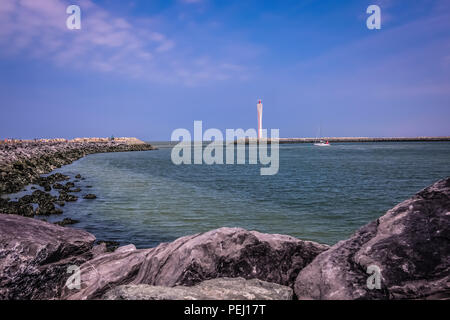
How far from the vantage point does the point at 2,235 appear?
6078 mm

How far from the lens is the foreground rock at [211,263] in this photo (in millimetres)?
5656

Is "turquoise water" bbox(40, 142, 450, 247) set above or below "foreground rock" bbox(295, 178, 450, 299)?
below

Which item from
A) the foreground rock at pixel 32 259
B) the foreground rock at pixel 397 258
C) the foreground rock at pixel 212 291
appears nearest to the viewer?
the foreground rock at pixel 212 291

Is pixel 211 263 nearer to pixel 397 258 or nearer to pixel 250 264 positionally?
pixel 250 264

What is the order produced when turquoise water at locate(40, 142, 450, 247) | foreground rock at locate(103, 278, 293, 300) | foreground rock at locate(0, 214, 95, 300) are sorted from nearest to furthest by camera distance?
foreground rock at locate(103, 278, 293, 300)
foreground rock at locate(0, 214, 95, 300)
turquoise water at locate(40, 142, 450, 247)

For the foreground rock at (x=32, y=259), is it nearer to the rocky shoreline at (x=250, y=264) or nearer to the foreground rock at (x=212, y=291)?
the rocky shoreline at (x=250, y=264)

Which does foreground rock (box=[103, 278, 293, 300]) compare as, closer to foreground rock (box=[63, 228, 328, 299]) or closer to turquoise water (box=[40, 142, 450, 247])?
foreground rock (box=[63, 228, 328, 299])

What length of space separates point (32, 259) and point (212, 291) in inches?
141

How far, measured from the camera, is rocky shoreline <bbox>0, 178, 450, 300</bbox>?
4656mm

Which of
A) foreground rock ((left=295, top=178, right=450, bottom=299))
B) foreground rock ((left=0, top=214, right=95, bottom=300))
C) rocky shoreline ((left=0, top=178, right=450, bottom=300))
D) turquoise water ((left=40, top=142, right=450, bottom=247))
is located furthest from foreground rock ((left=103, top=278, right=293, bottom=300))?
turquoise water ((left=40, top=142, right=450, bottom=247))

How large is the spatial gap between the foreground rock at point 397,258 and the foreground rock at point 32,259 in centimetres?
459

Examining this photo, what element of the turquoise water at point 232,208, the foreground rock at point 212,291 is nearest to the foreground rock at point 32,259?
the foreground rock at point 212,291


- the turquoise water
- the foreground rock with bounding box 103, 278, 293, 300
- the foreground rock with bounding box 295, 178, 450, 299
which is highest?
the foreground rock with bounding box 295, 178, 450, 299

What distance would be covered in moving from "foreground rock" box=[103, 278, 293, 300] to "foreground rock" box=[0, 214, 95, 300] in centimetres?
232
